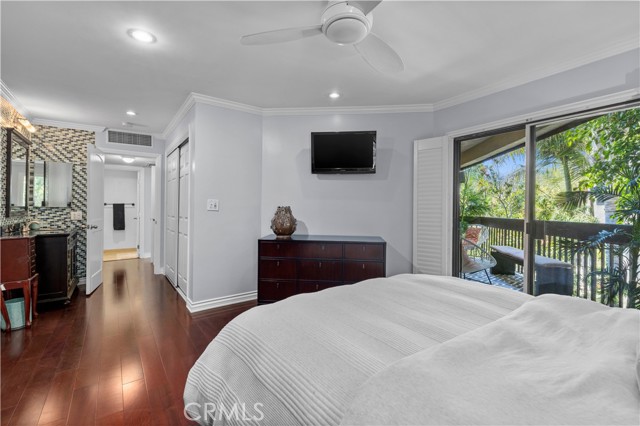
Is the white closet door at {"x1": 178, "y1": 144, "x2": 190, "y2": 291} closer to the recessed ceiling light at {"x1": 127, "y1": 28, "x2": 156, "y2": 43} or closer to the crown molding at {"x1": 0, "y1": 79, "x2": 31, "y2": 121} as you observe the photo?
the recessed ceiling light at {"x1": 127, "y1": 28, "x2": 156, "y2": 43}

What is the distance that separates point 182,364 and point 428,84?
10.6ft

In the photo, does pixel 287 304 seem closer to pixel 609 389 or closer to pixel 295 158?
pixel 609 389

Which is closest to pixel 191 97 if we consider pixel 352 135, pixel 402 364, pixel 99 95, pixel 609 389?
pixel 99 95

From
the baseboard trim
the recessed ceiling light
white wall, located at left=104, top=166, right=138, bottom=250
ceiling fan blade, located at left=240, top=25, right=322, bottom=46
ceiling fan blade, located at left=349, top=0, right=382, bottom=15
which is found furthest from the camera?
white wall, located at left=104, top=166, right=138, bottom=250

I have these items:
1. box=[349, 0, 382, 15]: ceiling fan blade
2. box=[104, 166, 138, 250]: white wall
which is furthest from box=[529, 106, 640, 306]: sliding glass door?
box=[104, 166, 138, 250]: white wall

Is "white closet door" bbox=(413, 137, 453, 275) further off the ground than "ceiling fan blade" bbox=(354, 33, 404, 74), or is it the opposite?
"ceiling fan blade" bbox=(354, 33, 404, 74)

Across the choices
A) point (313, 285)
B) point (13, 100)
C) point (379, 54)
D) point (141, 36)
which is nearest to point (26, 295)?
point (13, 100)

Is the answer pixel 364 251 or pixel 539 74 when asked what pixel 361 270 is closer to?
pixel 364 251

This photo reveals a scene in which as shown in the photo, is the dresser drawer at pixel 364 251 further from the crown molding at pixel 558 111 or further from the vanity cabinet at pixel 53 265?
the vanity cabinet at pixel 53 265

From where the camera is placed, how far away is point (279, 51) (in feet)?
7.40

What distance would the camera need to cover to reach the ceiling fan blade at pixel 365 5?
1460mm

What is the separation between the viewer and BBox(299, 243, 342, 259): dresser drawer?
3.09m

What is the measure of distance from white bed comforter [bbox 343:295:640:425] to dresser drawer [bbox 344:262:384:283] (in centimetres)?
205

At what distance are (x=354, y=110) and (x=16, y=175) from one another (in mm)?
3894
